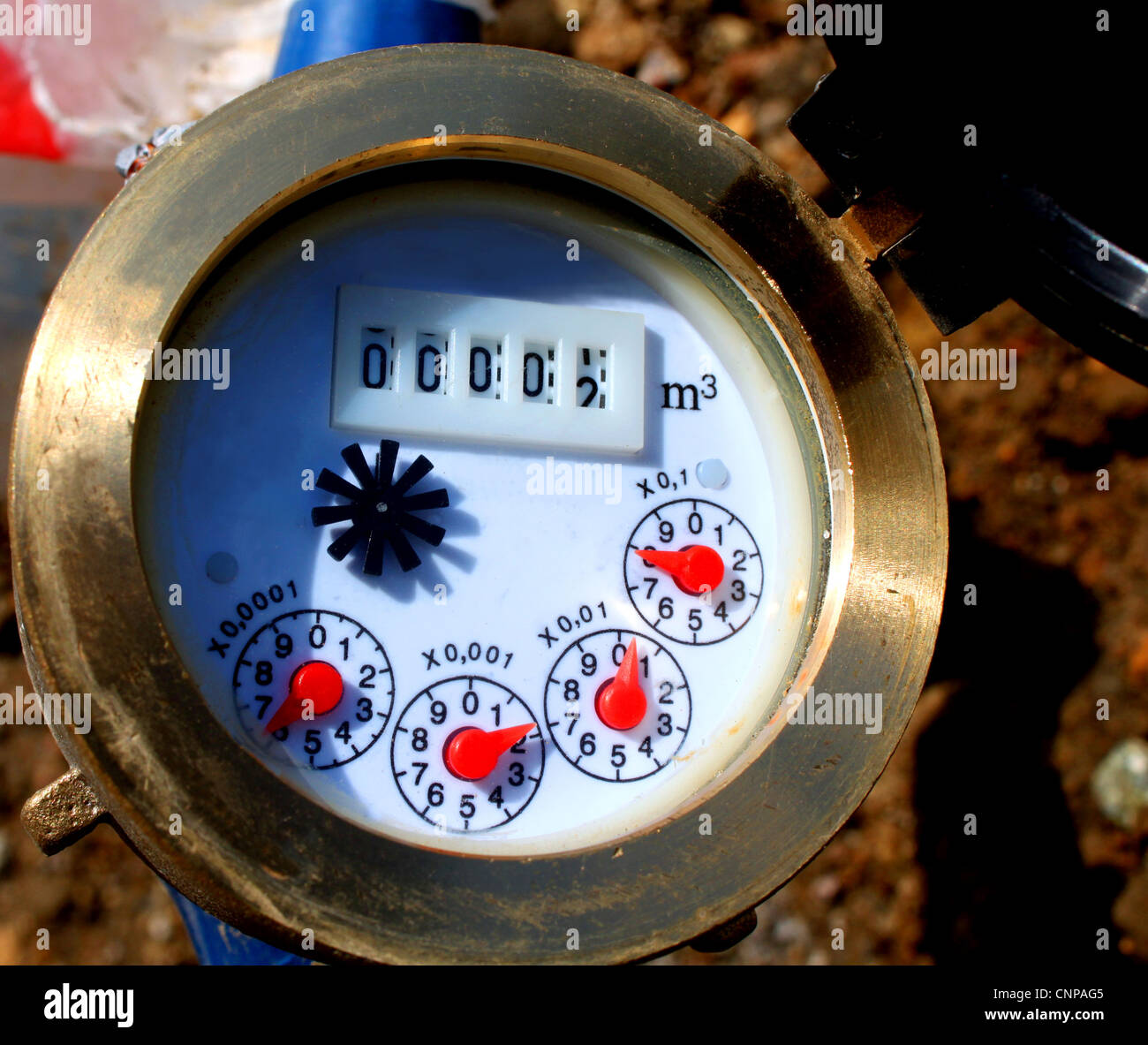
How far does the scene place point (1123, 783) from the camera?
3.92ft

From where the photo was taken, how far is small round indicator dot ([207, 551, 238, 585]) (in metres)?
0.73

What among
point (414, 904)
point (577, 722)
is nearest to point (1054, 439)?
point (577, 722)

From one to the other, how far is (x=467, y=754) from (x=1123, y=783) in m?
0.85

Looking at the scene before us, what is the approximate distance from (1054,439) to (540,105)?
2.75ft

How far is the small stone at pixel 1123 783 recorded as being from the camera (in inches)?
46.8

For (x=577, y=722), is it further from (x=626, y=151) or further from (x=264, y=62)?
(x=264, y=62)

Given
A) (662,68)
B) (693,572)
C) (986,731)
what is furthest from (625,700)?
(662,68)

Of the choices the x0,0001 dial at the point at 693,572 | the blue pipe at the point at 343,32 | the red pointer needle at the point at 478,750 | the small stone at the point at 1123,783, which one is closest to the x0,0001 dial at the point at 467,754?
the red pointer needle at the point at 478,750

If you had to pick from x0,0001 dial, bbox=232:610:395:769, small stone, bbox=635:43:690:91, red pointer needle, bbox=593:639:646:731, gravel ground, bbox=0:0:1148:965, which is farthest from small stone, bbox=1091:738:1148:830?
small stone, bbox=635:43:690:91

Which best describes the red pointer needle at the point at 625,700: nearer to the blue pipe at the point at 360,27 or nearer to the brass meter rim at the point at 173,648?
the brass meter rim at the point at 173,648

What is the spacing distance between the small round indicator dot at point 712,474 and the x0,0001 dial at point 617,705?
137 millimetres

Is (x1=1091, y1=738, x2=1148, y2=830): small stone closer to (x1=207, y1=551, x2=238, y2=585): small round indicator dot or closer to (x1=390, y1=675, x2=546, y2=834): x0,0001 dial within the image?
(x1=390, y1=675, x2=546, y2=834): x0,0001 dial

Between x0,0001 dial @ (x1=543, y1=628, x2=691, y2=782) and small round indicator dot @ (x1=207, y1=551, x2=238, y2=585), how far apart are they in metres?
0.24

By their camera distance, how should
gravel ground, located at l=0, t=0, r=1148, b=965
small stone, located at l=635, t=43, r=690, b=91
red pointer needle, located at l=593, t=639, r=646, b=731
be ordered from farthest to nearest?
small stone, located at l=635, t=43, r=690, b=91, gravel ground, located at l=0, t=0, r=1148, b=965, red pointer needle, located at l=593, t=639, r=646, b=731
